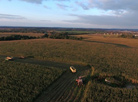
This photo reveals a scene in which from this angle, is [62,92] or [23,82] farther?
[23,82]

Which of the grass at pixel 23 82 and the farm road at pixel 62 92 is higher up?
the grass at pixel 23 82

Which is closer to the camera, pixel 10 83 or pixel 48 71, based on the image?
pixel 10 83

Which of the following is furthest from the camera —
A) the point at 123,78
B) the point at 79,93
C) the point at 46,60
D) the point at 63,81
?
the point at 46,60

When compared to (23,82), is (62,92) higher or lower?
lower

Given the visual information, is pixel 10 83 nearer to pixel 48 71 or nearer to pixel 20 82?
pixel 20 82

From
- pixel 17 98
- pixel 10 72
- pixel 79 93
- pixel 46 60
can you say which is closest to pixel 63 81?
pixel 79 93

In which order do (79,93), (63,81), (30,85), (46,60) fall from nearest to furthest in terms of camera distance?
(79,93) < (30,85) < (63,81) < (46,60)

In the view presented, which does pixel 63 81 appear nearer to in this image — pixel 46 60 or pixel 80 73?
pixel 80 73

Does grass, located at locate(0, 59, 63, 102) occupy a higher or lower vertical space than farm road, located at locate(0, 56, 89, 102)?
higher

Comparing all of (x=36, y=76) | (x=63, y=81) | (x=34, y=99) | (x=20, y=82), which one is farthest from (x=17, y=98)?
(x=63, y=81)
